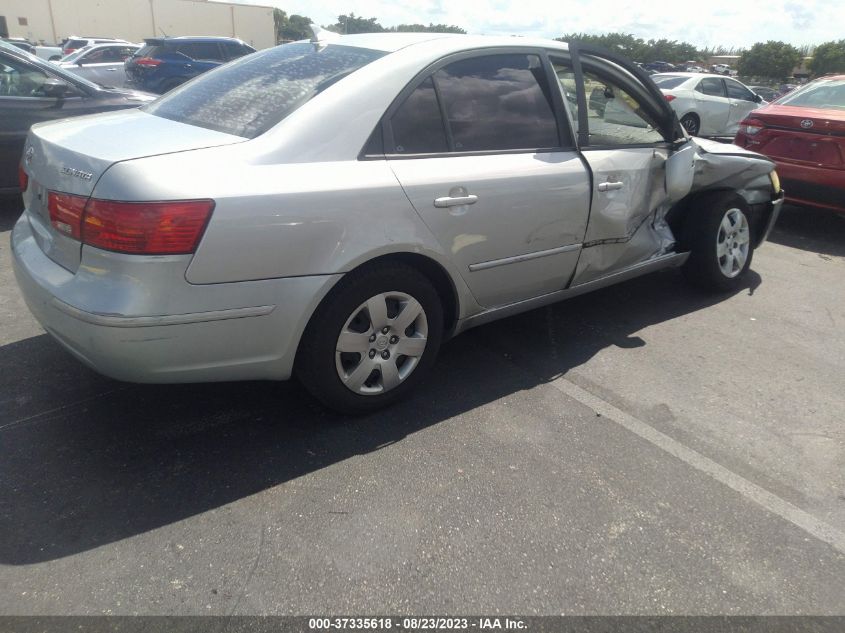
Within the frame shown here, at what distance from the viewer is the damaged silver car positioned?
2359 millimetres

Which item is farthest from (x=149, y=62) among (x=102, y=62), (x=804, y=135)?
(x=804, y=135)

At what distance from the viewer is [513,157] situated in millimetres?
3258

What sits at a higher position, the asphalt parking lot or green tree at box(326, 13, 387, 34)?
green tree at box(326, 13, 387, 34)

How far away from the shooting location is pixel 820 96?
6.93 metres

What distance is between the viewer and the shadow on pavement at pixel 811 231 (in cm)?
648

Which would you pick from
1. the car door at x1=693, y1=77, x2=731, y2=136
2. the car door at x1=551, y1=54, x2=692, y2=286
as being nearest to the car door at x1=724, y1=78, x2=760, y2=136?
the car door at x1=693, y1=77, x2=731, y2=136

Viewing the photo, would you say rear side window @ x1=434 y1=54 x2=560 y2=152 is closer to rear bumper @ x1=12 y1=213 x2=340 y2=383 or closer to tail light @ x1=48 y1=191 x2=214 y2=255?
rear bumper @ x1=12 y1=213 x2=340 y2=383

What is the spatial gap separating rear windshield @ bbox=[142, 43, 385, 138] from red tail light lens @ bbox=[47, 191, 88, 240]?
63 cm

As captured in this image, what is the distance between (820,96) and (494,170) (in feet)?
18.4

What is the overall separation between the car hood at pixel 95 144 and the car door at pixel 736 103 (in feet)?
47.1

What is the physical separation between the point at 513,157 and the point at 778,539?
1987 mm

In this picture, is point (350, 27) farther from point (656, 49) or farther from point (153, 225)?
point (656, 49)

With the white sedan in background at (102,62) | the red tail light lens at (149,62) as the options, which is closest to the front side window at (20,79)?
the red tail light lens at (149,62)

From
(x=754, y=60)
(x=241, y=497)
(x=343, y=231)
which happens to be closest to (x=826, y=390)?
(x=343, y=231)
